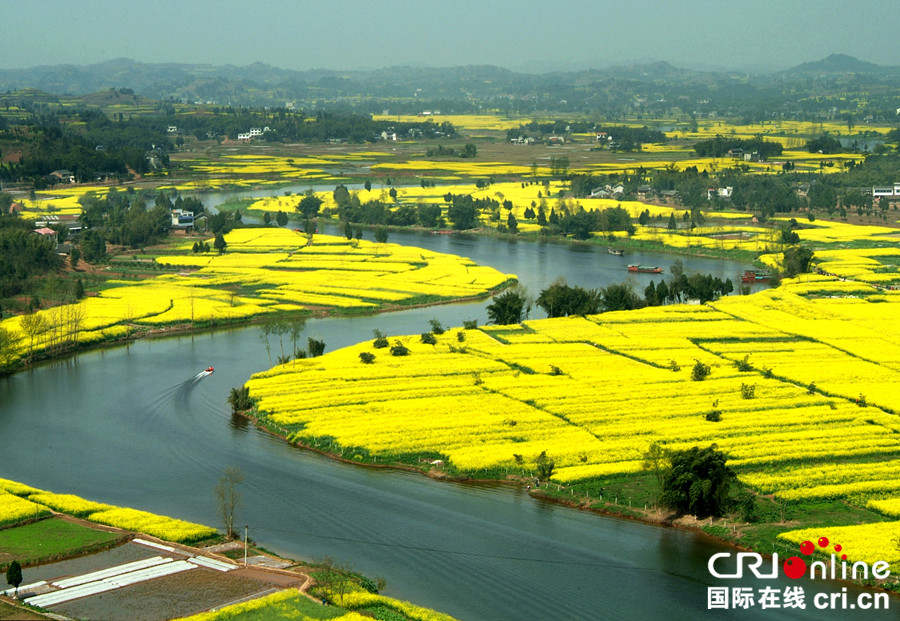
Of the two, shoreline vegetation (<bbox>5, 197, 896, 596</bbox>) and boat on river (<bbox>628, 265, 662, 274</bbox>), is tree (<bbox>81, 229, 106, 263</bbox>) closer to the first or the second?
shoreline vegetation (<bbox>5, 197, 896, 596</bbox>)

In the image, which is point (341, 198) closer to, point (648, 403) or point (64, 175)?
point (64, 175)

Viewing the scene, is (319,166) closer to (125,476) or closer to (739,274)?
(739,274)

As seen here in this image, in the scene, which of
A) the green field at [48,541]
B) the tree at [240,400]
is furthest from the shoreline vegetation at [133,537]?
the tree at [240,400]

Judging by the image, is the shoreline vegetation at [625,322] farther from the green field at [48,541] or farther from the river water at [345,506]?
the green field at [48,541]

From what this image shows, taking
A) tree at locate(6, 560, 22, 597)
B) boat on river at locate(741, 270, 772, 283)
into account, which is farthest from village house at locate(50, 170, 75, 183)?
tree at locate(6, 560, 22, 597)

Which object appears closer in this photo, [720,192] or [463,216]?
[463,216]

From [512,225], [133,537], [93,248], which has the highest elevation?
[93,248]

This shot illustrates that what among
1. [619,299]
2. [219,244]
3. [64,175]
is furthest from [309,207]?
[619,299]
